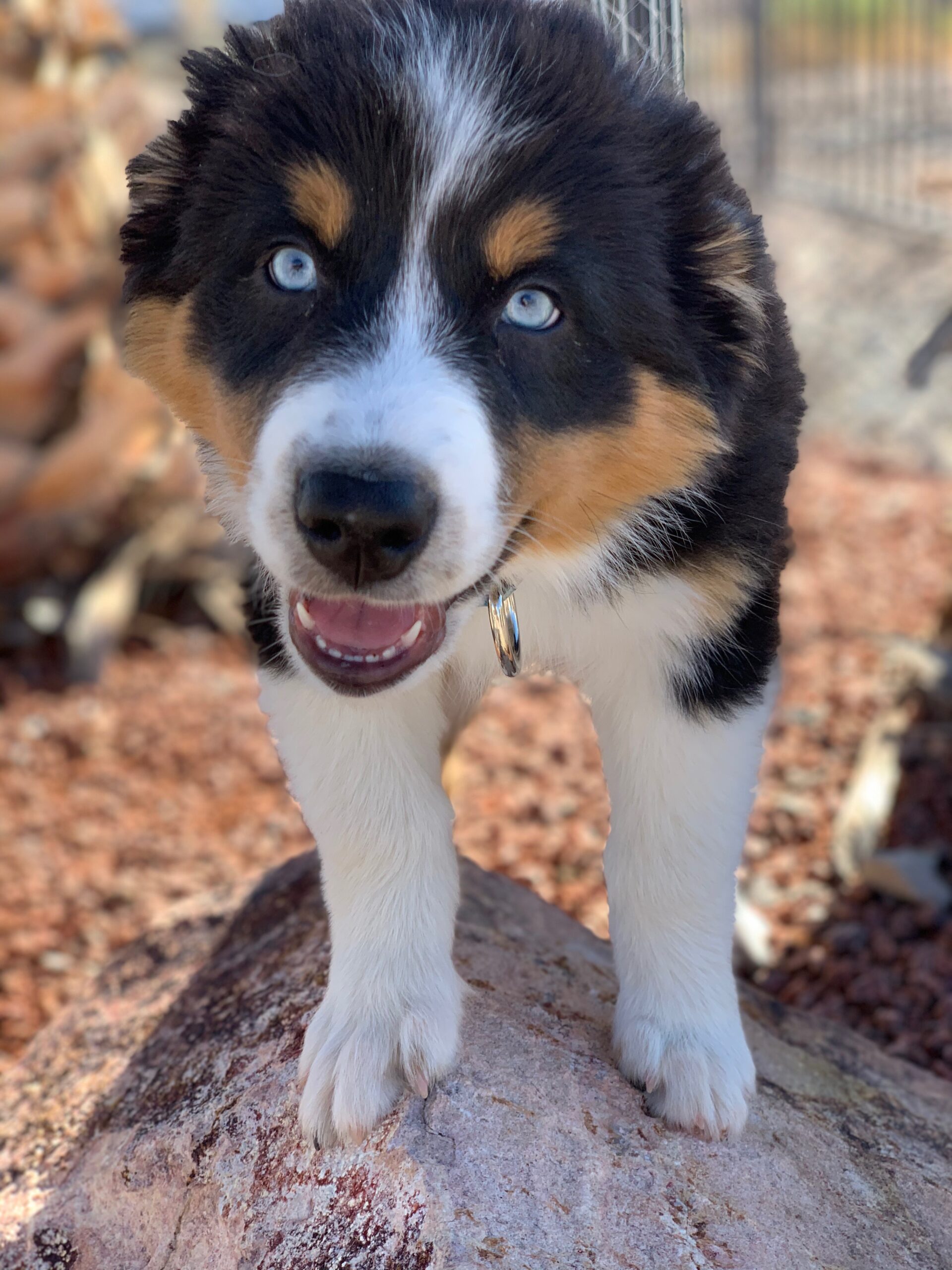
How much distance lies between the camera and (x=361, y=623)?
2.10m

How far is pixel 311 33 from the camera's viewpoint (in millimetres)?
2189

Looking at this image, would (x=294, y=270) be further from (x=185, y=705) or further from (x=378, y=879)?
(x=185, y=705)

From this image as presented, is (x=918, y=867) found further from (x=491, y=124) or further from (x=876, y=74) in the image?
(x=876, y=74)

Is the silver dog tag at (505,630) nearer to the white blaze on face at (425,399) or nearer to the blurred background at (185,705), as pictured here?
the white blaze on face at (425,399)

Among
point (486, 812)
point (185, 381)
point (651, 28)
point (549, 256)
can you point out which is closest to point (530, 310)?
point (549, 256)

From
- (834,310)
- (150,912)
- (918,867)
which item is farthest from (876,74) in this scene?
(150,912)

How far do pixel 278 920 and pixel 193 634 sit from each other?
270 centimetres

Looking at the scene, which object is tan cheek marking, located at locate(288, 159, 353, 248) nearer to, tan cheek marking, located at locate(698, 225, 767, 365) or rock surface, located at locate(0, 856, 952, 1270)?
tan cheek marking, located at locate(698, 225, 767, 365)

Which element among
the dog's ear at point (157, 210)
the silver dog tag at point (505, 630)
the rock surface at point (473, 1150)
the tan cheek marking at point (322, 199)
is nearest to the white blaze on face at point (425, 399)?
the tan cheek marking at point (322, 199)

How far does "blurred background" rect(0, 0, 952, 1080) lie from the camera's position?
12.5ft

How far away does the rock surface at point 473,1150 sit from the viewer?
1.94 m

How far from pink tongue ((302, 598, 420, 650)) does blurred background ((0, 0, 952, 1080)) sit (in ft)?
4.13

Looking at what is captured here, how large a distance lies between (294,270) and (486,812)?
270 centimetres

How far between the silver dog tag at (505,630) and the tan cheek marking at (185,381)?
0.48 metres
